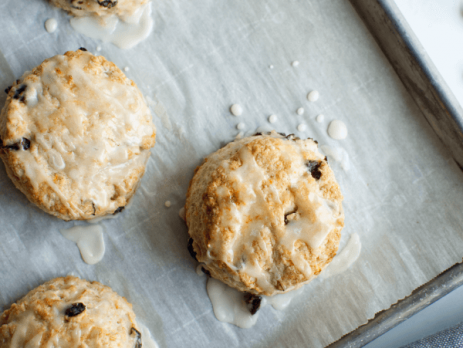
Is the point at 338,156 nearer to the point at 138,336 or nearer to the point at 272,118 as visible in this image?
the point at 272,118

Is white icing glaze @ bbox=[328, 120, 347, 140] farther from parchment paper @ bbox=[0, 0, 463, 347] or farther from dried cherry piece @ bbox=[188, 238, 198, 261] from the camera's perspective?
dried cherry piece @ bbox=[188, 238, 198, 261]

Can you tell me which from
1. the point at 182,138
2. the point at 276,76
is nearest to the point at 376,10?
the point at 276,76

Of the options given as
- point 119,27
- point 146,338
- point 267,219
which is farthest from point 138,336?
point 119,27

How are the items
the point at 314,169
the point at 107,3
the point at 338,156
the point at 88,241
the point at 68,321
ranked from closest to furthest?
1. the point at 68,321
2. the point at 314,169
3. the point at 107,3
4. the point at 88,241
5. the point at 338,156

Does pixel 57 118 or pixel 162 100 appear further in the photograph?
pixel 162 100

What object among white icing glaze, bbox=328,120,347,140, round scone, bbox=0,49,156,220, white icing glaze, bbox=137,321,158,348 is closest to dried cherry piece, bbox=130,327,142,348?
white icing glaze, bbox=137,321,158,348

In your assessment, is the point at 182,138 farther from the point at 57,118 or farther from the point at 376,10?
the point at 376,10
